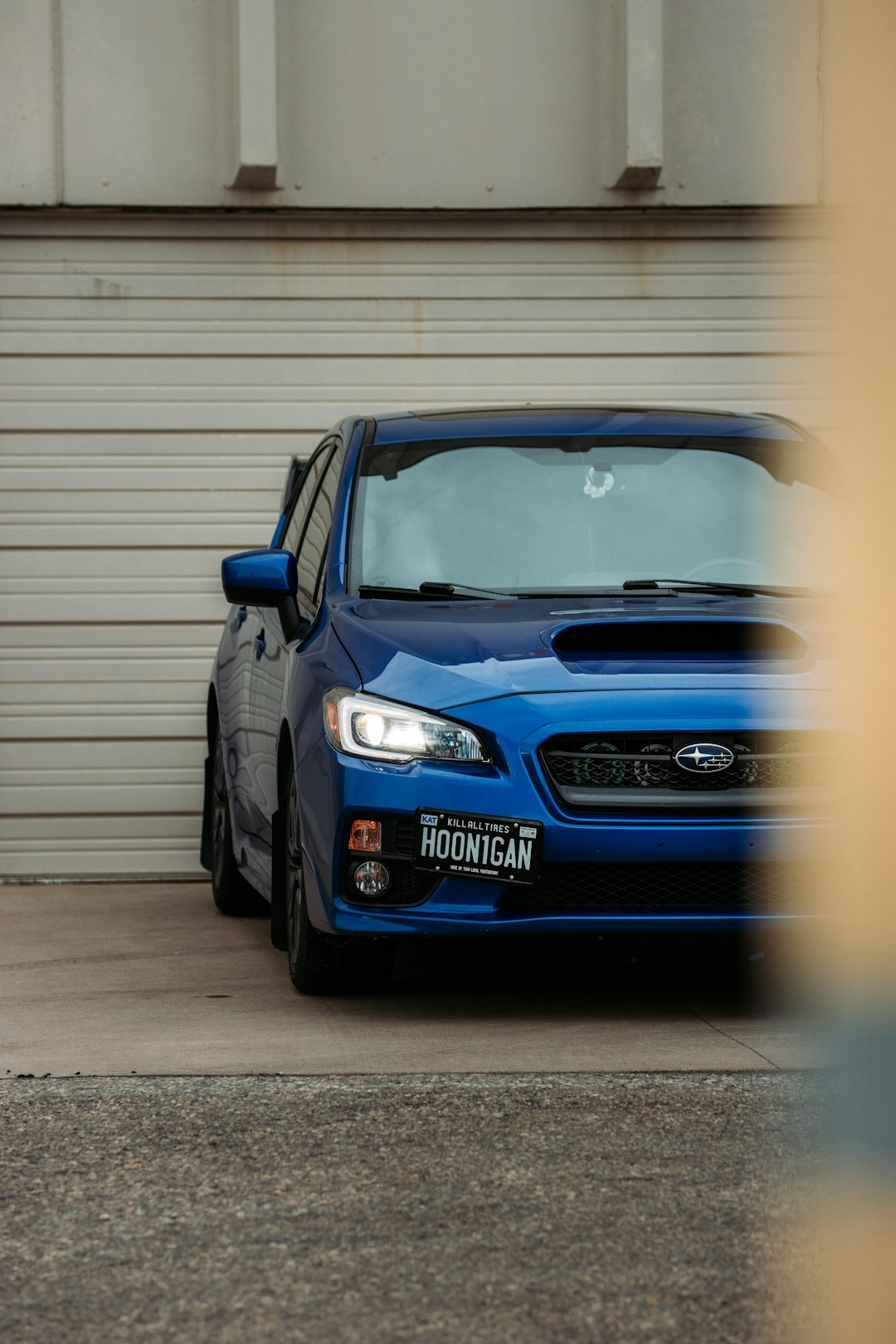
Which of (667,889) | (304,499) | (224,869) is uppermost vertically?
(304,499)

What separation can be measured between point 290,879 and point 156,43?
528 centimetres

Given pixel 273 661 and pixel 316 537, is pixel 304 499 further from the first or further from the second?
pixel 273 661

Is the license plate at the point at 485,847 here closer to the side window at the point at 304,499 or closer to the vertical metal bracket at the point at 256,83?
the side window at the point at 304,499

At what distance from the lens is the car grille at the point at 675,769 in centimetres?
474

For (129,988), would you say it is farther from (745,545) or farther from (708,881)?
(745,545)

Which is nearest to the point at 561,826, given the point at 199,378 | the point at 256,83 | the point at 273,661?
the point at 273,661

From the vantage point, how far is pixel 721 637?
16.5 ft

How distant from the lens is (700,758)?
4.75 m

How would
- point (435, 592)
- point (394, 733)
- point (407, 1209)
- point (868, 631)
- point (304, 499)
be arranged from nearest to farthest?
point (868, 631)
point (407, 1209)
point (394, 733)
point (435, 592)
point (304, 499)

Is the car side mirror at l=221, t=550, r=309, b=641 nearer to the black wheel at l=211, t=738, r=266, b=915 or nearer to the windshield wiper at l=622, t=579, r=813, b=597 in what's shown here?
the windshield wiper at l=622, t=579, r=813, b=597

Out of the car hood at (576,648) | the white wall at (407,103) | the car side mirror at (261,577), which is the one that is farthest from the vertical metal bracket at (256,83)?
the car hood at (576,648)

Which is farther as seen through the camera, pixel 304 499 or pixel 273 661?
pixel 304 499

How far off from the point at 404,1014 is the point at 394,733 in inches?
30.3

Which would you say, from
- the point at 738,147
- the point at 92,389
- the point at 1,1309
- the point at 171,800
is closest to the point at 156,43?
the point at 92,389
